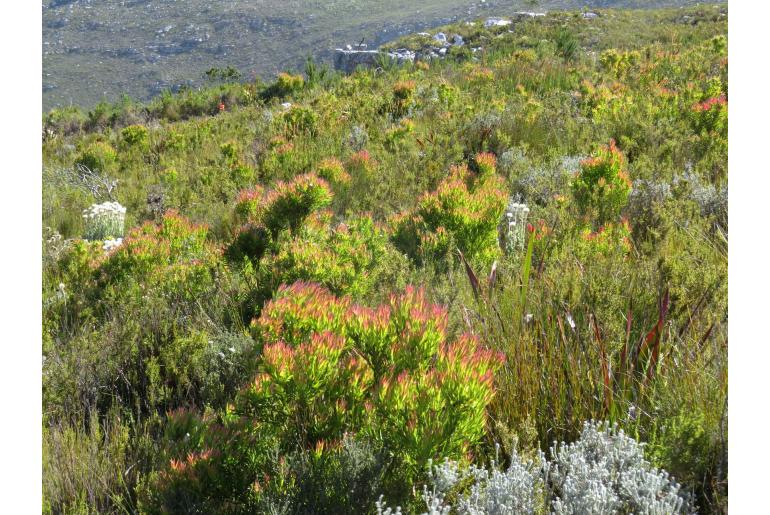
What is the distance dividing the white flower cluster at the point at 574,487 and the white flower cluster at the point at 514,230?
82.3 inches

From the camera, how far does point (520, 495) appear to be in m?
1.64

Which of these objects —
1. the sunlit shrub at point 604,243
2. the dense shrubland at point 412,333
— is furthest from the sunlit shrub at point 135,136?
the sunlit shrub at point 604,243

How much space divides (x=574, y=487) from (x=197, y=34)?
94237 mm

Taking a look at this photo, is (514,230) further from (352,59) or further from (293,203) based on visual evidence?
(352,59)

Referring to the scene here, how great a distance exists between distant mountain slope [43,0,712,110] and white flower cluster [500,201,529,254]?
186 feet

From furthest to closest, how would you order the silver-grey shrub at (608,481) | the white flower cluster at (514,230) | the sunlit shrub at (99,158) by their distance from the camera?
the sunlit shrub at (99,158) < the white flower cluster at (514,230) < the silver-grey shrub at (608,481)

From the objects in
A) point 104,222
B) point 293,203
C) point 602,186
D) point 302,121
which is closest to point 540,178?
point 602,186

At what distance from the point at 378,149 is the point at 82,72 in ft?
254

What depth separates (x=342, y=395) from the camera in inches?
70.5

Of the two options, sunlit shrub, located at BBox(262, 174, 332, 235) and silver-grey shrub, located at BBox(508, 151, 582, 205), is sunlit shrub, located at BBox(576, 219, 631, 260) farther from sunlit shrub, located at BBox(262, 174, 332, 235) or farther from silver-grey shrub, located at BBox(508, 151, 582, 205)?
sunlit shrub, located at BBox(262, 174, 332, 235)

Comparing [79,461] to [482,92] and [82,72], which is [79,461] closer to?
[482,92]

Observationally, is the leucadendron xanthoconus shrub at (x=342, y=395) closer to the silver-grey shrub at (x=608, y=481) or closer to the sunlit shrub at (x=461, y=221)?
the silver-grey shrub at (x=608, y=481)

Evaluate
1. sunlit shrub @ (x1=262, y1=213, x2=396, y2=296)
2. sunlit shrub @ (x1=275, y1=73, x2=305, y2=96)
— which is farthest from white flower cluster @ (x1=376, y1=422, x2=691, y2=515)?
sunlit shrub @ (x1=275, y1=73, x2=305, y2=96)

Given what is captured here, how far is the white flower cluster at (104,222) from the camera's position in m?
6.28
